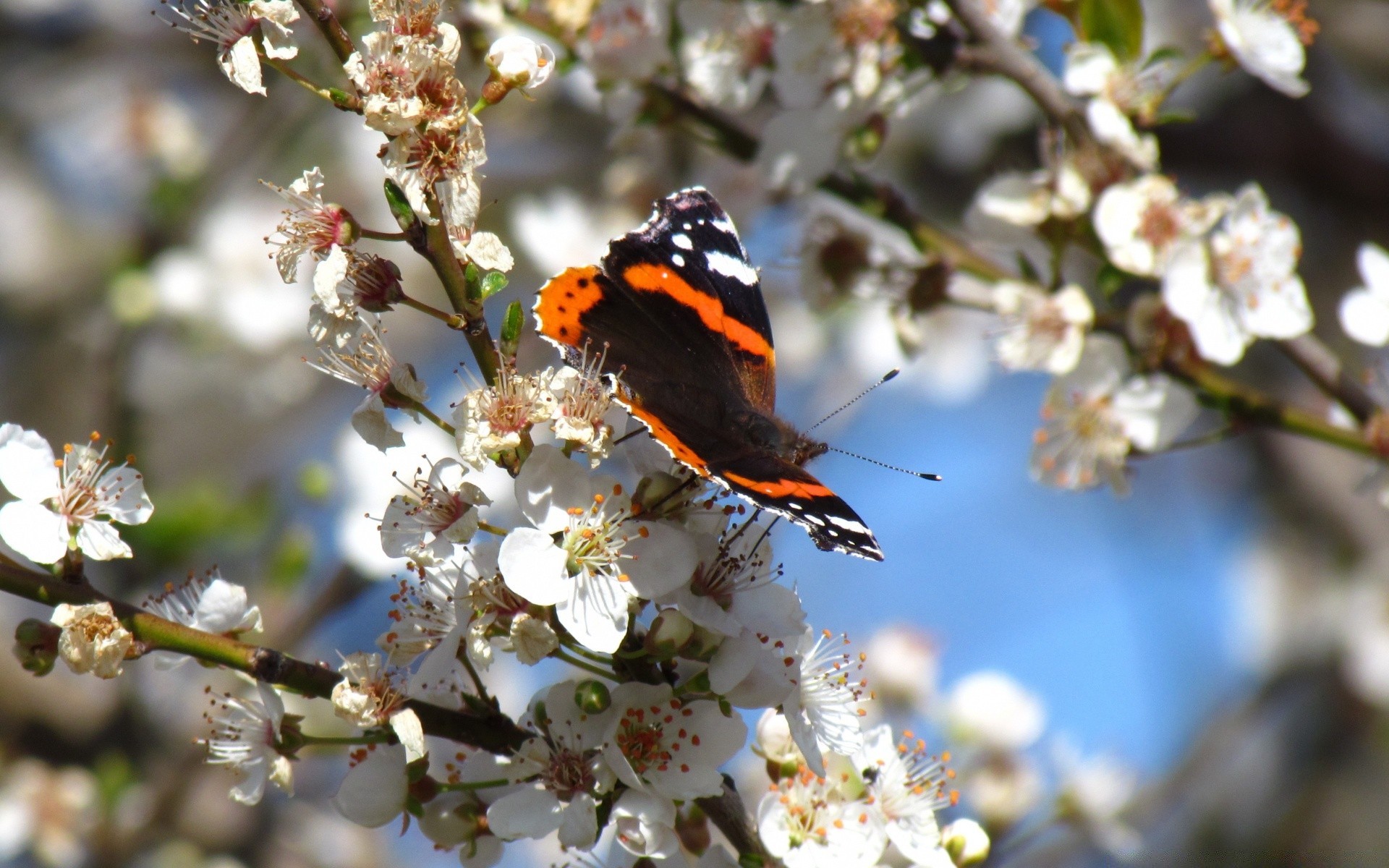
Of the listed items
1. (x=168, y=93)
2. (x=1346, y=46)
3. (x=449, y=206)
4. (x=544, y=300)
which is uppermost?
(x=449, y=206)

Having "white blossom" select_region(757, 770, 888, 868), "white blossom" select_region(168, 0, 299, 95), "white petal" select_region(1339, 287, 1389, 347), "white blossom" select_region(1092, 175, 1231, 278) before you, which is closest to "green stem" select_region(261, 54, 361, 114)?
"white blossom" select_region(168, 0, 299, 95)

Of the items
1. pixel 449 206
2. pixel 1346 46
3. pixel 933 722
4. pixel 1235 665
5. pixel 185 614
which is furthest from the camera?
pixel 1235 665

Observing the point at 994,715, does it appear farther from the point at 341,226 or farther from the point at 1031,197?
the point at 341,226

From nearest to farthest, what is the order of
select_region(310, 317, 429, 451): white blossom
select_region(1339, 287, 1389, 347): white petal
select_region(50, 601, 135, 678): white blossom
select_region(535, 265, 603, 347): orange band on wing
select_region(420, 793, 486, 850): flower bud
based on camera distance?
1. select_region(50, 601, 135, 678): white blossom
2. select_region(310, 317, 429, 451): white blossom
3. select_region(420, 793, 486, 850): flower bud
4. select_region(535, 265, 603, 347): orange band on wing
5. select_region(1339, 287, 1389, 347): white petal

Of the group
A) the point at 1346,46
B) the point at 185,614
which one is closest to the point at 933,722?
the point at 185,614

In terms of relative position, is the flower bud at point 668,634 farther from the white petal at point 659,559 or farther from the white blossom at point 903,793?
the white blossom at point 903,793

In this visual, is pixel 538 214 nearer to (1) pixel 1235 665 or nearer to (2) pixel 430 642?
Answer: (2) pixel 430 642

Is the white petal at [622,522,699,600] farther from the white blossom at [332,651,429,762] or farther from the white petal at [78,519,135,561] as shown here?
the white petal at [78,519,135,561]

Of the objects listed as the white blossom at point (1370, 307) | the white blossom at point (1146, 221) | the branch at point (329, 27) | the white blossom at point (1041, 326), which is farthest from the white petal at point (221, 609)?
the white blossom at point (1370, 307)
